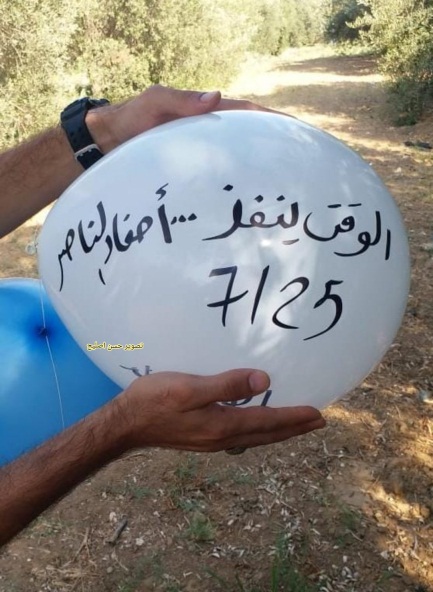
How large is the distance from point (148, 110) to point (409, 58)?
789cm

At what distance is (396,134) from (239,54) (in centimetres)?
549

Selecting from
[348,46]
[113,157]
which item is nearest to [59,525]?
[113,157]

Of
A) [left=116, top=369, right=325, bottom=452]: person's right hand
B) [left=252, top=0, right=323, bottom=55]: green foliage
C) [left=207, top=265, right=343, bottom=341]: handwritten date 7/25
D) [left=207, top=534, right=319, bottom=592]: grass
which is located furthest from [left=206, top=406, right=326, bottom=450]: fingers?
[left=252, top=0, right=323, bottom=55]: green foliage

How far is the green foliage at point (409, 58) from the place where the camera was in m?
8.23

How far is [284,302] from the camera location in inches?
43.3

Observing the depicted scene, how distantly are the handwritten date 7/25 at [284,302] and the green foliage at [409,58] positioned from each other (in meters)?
7.79

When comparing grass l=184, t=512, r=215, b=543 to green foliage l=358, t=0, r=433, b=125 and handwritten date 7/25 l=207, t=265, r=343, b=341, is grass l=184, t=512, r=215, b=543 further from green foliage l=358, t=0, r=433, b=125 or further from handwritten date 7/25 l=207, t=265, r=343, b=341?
green foliage l=358, t=0, r=433, b=125

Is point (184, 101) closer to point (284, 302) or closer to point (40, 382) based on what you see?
point (284, 302)

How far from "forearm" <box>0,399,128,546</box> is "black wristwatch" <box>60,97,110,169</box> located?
0.72 metres

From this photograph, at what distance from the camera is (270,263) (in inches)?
42.8

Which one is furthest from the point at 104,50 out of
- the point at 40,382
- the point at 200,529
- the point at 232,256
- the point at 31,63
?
the point at 232,256

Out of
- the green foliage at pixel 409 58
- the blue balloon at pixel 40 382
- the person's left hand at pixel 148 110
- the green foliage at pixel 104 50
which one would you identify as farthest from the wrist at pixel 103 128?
the green foliage at pixel 409 58

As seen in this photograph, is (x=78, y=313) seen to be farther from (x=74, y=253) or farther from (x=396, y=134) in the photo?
(x=396, y=134)

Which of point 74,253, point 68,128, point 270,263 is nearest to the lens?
point 270,263
